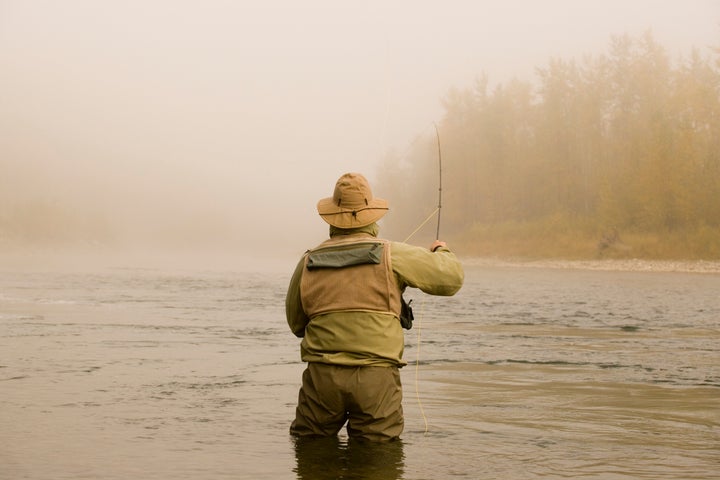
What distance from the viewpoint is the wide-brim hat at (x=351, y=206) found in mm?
4996

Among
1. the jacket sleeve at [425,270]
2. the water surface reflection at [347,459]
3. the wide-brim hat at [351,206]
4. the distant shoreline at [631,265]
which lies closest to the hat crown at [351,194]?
the wide-brim hat at [351,206]

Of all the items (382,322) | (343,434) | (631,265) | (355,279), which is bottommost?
(631,265)

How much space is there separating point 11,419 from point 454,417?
2843 mm

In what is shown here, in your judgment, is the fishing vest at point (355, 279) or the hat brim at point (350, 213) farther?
the hat brim at point (350, 213)

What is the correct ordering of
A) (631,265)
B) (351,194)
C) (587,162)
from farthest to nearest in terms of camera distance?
(587,162) < (631,265) < (351,194)

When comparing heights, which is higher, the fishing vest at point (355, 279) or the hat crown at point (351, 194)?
the hat crown at point (351, 194)

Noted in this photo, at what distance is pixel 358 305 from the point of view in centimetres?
484

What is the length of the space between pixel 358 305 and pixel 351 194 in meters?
0.57

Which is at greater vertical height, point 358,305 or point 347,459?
point 358,305

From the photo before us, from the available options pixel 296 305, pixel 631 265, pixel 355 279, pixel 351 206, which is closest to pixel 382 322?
pixel 355 279

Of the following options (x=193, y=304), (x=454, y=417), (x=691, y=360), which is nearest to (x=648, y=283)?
(x=193, y=304)

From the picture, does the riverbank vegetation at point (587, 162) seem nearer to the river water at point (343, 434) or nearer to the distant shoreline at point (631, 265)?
the distant shoreline at point (631, 265)

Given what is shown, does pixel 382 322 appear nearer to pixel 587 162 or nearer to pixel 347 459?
pixel 347 459

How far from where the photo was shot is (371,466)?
188 inches
